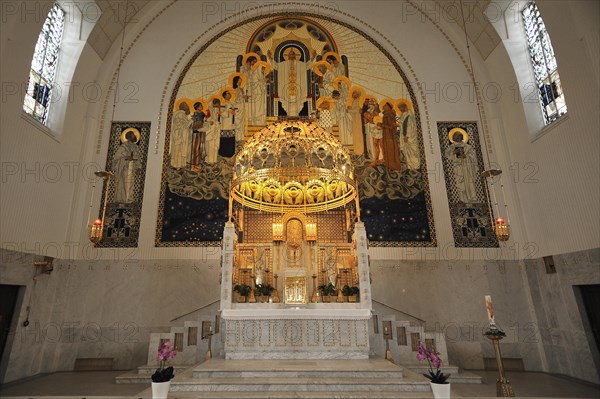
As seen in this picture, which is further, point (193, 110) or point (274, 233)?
point (193, 110)

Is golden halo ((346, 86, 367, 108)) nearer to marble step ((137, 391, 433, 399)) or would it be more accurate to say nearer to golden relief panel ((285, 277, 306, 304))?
golden relief panel ((285, 277, 306, 304))

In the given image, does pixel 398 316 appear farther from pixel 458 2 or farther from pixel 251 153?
pixel 458 2

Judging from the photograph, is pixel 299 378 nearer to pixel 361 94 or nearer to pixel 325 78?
pixel 361 94

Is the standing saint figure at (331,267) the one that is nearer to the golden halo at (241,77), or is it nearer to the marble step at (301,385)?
the marble step at (301,385)

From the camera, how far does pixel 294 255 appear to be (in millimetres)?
8859

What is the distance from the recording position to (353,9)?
11859 mm

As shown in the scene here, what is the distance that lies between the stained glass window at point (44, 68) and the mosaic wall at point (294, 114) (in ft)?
10.0

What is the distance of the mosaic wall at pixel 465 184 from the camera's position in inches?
376

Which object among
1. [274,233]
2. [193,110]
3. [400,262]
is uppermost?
[193,110]

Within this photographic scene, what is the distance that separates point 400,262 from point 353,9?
8555 millimetres

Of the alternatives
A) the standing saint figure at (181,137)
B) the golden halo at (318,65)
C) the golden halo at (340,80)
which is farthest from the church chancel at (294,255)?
the golden halo at (318,65)

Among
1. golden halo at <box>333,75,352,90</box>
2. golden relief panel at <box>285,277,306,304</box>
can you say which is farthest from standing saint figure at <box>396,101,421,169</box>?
golden relief panel at <box>285,277,306,304</box>

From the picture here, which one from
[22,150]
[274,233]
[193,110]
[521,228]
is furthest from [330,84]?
[22,150]

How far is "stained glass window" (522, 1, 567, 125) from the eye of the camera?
29.2ft
